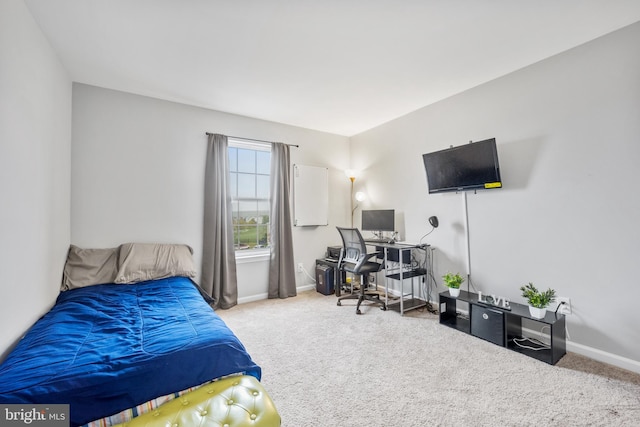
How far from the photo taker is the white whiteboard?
4.22 m

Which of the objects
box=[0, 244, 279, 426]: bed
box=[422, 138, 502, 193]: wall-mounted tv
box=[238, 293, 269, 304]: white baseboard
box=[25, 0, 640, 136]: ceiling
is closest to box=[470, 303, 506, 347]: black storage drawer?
box=[422, 138, 502, 193]: wall-mounted tv

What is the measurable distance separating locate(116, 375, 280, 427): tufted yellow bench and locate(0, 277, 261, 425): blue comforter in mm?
80

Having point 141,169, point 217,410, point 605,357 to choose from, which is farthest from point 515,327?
point 141,169

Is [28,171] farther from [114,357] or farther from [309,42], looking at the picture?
[309,42]

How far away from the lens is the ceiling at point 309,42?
6.11ft

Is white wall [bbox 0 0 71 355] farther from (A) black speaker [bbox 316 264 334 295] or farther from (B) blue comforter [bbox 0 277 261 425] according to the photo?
(A) black speaker [bbox 316 264 334 295]

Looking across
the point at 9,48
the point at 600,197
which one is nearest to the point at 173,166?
the point at 9,48

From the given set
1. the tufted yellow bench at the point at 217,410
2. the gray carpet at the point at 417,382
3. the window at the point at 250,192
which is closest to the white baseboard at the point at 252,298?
the window at the point at 250,192

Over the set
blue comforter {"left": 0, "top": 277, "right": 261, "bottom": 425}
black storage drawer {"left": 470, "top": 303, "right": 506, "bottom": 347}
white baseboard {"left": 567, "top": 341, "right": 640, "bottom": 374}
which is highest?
blue comforter {"left": 0, "top": 277, "right": 261, "bottom": 425}

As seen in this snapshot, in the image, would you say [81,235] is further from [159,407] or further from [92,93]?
[159,407]

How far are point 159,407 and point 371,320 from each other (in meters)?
2.28

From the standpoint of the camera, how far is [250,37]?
2146 millimetres

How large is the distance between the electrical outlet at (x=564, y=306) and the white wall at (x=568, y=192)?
0.05 meters

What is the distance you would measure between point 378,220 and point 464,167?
1.40 metres
